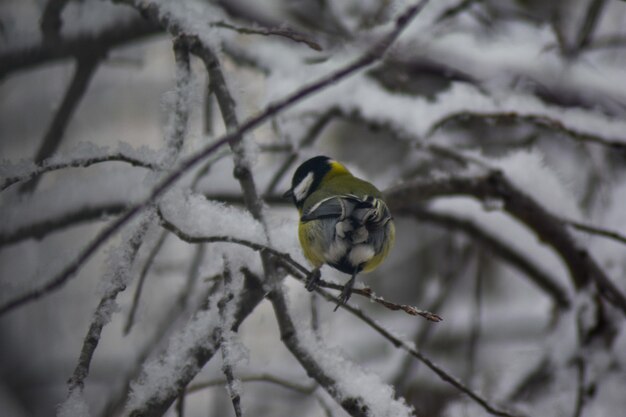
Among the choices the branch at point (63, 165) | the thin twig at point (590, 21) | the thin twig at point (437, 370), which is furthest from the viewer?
the thin twig at point (590, 21)

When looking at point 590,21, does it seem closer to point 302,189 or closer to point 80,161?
point 302,189

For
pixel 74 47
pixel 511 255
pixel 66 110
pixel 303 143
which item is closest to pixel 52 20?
pixel 74 47

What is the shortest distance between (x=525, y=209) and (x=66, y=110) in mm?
1726

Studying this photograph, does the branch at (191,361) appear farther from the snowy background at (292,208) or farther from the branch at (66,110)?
the branch at (66,110)

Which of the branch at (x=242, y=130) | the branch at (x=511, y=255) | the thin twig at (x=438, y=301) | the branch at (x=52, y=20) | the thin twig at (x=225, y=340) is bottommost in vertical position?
the thin twig at (x=438, y=301)

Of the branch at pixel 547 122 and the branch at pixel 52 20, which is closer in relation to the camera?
the branch at pixel 547 122

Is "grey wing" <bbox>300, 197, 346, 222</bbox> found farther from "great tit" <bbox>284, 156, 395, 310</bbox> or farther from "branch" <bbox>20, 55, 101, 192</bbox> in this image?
"branch" <bbox>20, 55, 101, 192</bbox>

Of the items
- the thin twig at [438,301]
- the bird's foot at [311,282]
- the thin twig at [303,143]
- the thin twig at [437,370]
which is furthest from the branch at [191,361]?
the thin twig at [438,301]

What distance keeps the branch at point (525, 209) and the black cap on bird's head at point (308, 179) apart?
0.36 metres

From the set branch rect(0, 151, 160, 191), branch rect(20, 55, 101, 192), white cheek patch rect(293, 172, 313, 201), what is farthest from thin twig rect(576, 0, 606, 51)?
branch rect(0, 151, 160, 191)

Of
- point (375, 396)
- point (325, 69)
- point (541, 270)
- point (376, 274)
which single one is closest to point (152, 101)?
point (376, 274)

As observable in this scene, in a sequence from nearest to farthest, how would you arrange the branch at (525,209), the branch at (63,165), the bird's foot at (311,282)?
the branch at (63,165) → the bird's foot at (311,282) → the branch at (525,209)

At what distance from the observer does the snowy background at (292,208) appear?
4.49 feet

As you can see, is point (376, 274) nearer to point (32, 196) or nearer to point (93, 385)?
point (93, 385)
